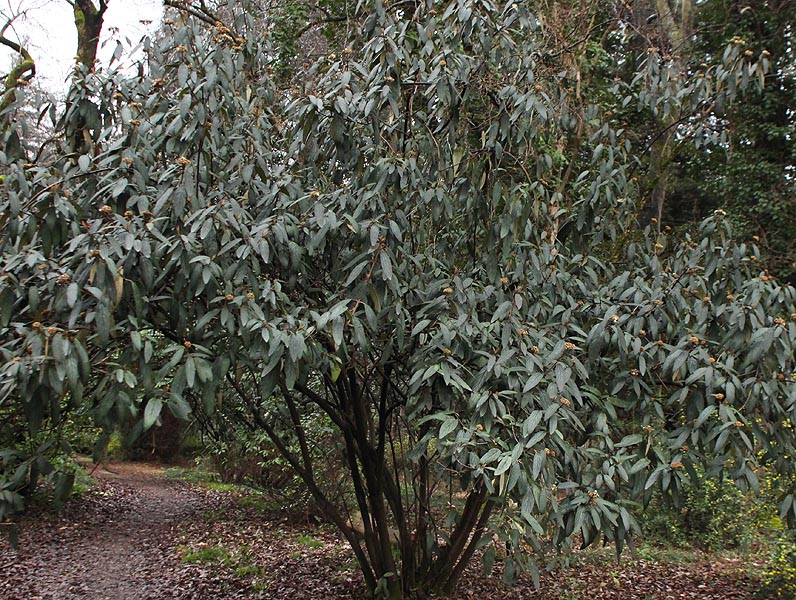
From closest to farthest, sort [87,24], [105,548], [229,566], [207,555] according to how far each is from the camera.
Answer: [229,566]
[207,555]
[105,548]
[87,24]

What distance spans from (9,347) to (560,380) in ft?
6.65

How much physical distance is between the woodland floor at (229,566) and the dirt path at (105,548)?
1cm

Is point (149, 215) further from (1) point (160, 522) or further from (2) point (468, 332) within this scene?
(1) point (160, 522)

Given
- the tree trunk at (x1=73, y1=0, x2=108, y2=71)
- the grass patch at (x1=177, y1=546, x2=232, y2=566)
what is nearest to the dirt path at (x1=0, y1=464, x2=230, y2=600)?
the grass patch at (x1=177, y1=546, x2=232, y2=566)

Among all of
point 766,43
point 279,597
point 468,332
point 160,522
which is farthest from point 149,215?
point 766,43

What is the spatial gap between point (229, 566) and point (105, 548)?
1.94m

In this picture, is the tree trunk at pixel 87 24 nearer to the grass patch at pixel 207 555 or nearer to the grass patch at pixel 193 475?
the grass patch at pixel 207 555

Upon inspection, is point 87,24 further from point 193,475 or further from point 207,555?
point 193,475

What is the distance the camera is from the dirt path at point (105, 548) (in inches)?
212

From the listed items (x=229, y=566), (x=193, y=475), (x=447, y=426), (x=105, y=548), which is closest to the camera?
(x=447, y=426)

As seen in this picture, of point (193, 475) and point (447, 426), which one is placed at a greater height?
point (447, 426)

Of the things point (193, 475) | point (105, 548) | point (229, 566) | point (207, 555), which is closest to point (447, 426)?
point (229, 566)

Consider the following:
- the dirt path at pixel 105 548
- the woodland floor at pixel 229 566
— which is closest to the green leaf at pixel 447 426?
the woodland floor at pixel 229 566

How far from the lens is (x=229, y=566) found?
579 centimetres
